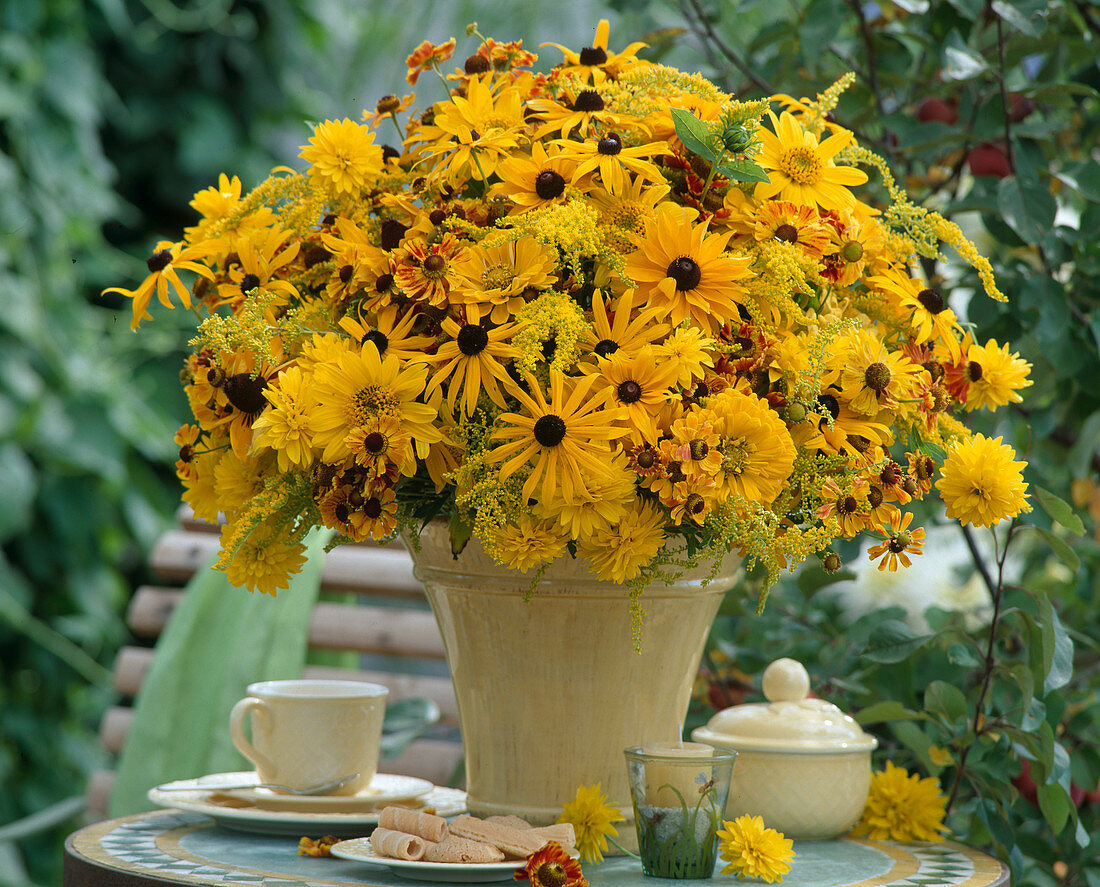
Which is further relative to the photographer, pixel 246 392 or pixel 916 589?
pixel 916 589

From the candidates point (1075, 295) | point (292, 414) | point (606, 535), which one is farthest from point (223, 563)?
point (1075, 295)

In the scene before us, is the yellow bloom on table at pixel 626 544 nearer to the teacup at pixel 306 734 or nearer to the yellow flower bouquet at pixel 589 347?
the yellow flower bouquet at pixel 589 347

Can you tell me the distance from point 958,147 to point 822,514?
72 cm

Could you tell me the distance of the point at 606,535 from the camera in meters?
0.61

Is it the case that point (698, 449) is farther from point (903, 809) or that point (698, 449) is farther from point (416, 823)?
point (903, 809)

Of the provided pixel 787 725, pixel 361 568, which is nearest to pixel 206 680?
pixel 361 568

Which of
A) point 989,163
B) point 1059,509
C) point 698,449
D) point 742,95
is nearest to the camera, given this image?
point 698,449

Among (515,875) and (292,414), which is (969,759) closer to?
(515,875)

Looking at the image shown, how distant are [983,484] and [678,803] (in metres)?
0.25

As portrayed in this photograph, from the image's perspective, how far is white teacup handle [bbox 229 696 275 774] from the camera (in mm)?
824

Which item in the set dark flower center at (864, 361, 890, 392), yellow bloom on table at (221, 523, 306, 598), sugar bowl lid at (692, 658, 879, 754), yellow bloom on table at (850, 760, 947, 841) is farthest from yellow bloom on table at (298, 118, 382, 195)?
yellow bloom on table at (850, 760, 947, 841)

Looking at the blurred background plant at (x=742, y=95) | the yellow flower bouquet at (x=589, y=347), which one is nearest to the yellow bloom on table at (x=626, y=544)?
the yellow flower bouquet at (x=589, y=347)

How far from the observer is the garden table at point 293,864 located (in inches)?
26.0

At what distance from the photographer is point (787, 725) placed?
31.2 inches
